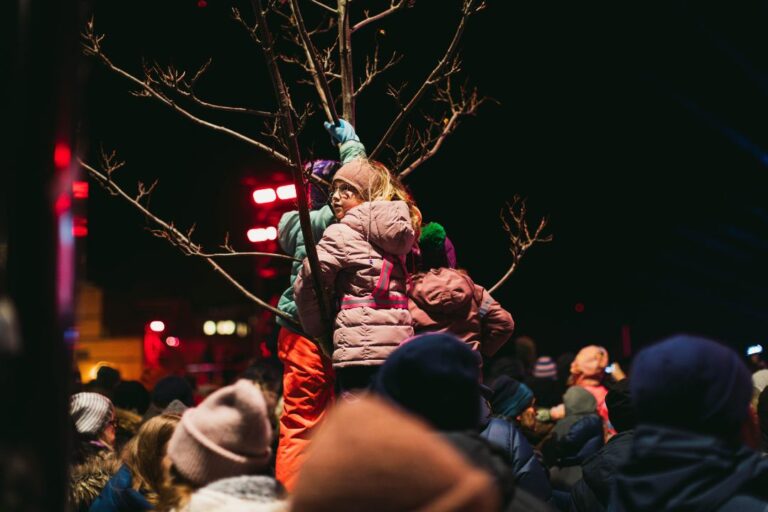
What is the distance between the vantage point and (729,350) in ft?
9.74

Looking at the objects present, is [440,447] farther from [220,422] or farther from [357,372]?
[357,372]

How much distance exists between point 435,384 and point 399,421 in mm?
1098

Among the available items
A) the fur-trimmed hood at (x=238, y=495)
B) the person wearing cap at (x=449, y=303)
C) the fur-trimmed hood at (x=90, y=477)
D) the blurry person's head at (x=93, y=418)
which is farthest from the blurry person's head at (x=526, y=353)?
the fur-trimmed hood at (x=238, y=495)

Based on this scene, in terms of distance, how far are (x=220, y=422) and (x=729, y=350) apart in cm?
155

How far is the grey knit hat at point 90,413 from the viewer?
5681 millimetres

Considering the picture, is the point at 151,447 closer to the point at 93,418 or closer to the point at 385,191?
the point at 93,418

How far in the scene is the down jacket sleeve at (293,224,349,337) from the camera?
16.6ft

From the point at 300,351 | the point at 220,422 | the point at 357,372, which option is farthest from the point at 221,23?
the point at 220,422

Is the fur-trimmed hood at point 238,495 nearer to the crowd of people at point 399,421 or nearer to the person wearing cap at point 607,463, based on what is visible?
the crowd of people at point 399,421

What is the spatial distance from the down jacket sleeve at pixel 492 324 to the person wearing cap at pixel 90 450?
2216 mm

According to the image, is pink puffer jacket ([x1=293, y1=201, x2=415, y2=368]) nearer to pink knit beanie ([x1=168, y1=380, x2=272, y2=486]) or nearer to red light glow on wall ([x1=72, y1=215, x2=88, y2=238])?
pink knit beanie ([x1=168, y1=380, x2=272, y2=486])

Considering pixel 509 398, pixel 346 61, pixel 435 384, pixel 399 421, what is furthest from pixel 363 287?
pixel 399 421

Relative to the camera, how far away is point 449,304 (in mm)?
5441

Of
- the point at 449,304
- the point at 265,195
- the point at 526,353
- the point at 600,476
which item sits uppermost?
the point at 265,195
